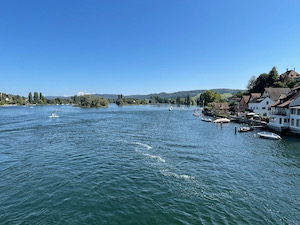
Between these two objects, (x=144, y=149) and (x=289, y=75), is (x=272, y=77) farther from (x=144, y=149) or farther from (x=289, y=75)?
(x=144, y=149)

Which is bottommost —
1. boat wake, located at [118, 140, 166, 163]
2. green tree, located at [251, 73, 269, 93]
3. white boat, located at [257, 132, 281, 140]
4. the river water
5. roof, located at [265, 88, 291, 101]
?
the river water

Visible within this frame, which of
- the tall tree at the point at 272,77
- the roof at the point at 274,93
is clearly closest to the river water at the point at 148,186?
the roof at the point at 274,93

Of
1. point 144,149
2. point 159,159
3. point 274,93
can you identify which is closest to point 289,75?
point 274,93

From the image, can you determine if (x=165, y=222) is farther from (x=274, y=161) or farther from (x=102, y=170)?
(x=274, y=161)

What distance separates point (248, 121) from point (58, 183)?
73.6 metres

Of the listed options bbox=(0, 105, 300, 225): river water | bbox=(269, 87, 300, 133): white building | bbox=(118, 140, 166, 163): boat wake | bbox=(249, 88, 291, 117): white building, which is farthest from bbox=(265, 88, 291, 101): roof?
bbox=(118, 140, 166, 163): boat wake

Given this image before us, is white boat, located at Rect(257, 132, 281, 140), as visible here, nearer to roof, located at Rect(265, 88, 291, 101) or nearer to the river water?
the river water

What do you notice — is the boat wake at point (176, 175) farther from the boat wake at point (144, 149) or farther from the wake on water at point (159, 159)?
the boat wake at point (144, 149)

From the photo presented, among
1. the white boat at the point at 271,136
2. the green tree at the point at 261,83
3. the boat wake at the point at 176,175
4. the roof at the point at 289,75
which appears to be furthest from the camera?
the green tree at the point at 261,83

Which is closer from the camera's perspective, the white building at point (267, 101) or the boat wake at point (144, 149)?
the boat wake at point (144, 149)

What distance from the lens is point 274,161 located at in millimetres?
28562

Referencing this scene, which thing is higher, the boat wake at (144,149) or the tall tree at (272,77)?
the tall tree at (272,77)

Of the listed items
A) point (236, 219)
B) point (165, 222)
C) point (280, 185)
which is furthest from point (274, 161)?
point (165, 222)

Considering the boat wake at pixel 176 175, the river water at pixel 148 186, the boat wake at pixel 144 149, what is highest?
the boat wake at pixel 144 149
